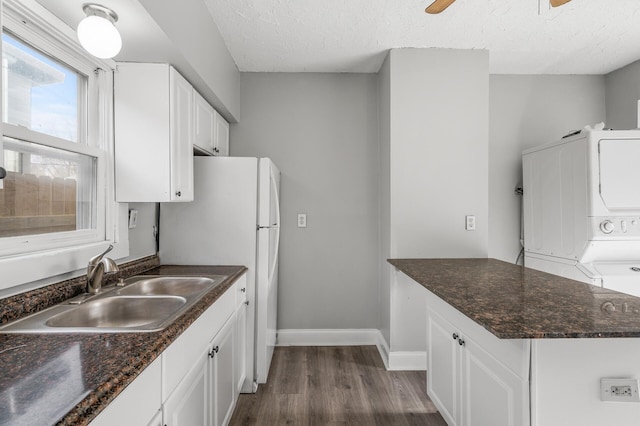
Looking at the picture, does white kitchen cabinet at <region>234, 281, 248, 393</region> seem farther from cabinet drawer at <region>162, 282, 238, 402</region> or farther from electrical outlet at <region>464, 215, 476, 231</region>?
electrical outlet at <region>464, 215, 476, 231</region>

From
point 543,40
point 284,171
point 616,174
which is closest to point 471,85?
point 543,40

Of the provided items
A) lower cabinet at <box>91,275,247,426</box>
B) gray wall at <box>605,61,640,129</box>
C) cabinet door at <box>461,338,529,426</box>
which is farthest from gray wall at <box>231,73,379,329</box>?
gray wall at <box>605,61,640,129</box>

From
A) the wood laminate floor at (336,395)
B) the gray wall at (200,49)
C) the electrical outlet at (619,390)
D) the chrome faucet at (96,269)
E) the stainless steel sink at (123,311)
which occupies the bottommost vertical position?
the wood laminate floor at (336,395)

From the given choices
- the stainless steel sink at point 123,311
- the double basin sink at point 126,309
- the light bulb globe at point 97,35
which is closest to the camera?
the double basin sink at point 126,309

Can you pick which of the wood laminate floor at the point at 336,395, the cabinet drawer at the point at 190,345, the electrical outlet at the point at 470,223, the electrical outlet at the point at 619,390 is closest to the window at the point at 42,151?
the cabinet drawer at the point at 190,345

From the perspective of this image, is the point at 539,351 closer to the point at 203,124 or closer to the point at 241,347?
the point at 241,347

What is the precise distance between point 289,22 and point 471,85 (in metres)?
1.51

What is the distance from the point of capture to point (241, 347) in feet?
7.07

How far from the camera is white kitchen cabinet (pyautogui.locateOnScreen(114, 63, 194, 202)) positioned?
1.80 m

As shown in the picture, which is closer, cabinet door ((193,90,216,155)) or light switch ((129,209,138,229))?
light switch ((129,209,138,229))

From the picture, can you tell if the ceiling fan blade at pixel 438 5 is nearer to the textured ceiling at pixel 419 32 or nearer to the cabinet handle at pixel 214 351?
the textured ceiling at pixel 419 32

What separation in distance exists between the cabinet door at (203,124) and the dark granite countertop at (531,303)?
161 cm

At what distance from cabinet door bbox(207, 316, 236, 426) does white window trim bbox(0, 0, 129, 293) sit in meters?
0.73

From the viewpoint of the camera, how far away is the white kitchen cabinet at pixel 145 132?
1.80 metres
